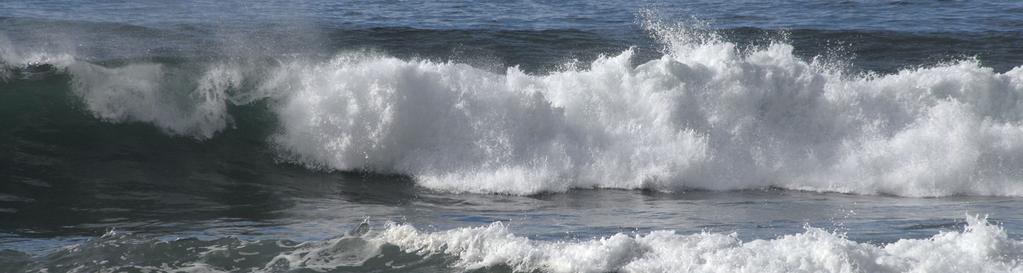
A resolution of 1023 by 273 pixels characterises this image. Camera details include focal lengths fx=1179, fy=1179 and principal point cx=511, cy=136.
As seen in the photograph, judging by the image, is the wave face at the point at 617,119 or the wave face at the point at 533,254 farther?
the wave face at the point at 617,119

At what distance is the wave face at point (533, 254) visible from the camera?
7609 mm

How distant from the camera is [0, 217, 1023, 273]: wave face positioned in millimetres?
7609

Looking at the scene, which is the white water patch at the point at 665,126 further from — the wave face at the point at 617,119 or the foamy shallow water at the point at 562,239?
the foamy shallow water at the point at 562,239

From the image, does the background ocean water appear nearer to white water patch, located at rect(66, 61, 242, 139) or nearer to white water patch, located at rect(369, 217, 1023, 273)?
white water patch, located at rect(66, 61, 242, 139)

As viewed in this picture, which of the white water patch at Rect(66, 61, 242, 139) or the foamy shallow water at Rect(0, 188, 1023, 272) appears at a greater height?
the white water patch at Rect(66, 61, 242, 139)

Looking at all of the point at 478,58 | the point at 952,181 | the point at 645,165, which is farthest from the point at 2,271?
the point at 478,58

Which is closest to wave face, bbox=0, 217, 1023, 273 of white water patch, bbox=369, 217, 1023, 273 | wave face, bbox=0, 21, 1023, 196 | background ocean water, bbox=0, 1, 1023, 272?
white water patch, bbox=369, 217, 1023, 273

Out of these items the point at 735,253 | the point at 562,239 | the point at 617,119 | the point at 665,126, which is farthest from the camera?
the point at 617,119

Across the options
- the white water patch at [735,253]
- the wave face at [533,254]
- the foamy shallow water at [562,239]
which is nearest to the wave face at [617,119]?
the foamy shallow water at [562,239]

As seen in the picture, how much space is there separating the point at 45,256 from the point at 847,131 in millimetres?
9471

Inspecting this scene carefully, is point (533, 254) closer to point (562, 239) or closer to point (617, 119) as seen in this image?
point (562, 239)

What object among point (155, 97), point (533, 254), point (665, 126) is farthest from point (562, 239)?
point (155, 97)

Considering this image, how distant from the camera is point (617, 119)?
14.3 metres

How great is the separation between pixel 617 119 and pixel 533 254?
6418 millimetres
